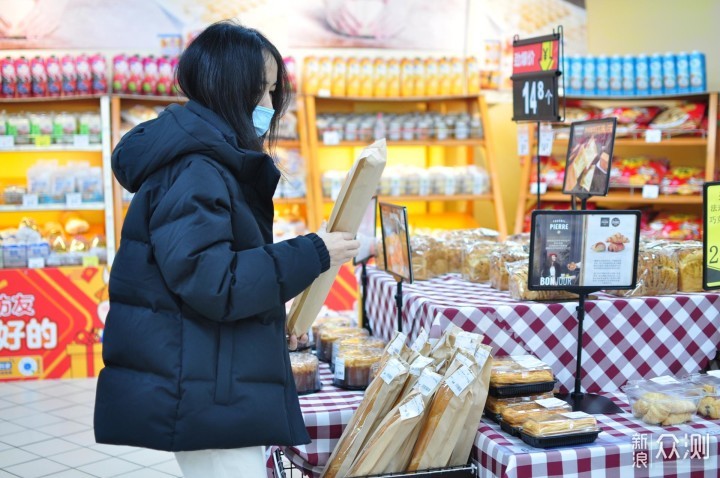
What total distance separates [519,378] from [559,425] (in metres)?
0.25

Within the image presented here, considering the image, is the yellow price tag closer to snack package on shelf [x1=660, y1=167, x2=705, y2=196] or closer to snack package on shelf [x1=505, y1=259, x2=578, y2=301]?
snack package on shelf [x1=505, y1=259, x2=578, y2=301]

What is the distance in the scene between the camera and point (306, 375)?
2.85 metres

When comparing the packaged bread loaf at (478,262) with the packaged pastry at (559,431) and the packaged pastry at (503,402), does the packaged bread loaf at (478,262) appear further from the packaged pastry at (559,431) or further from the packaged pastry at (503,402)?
the packaged pastry at (559,431)

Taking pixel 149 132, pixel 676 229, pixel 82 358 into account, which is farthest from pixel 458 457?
pixel 676 229

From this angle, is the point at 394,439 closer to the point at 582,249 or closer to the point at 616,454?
the point at 616,454

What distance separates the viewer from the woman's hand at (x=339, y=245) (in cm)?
204

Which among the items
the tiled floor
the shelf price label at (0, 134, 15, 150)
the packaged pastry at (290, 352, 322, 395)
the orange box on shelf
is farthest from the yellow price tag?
the packaged pastry at (290, 352, 322, 395)

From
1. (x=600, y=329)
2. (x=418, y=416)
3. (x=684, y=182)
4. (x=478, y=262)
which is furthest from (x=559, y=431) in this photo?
(x=684, y=182)

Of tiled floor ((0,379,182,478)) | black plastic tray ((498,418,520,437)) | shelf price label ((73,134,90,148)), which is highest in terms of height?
shelf price label ((73,134,90,148))

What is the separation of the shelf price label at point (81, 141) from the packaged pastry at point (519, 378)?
4.20 meters

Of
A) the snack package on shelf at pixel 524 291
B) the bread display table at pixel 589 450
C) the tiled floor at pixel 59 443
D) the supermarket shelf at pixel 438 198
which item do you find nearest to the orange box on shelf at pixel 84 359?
the tiled floor at pixel 59 443

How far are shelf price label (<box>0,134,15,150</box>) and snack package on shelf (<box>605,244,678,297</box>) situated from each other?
445cm

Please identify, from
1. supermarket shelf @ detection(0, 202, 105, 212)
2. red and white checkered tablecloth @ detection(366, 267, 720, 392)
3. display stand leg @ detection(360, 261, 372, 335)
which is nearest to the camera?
red and white checkered tablecloth @ detection(366, 267, 720, 392)

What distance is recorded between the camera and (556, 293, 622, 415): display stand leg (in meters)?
2.63
